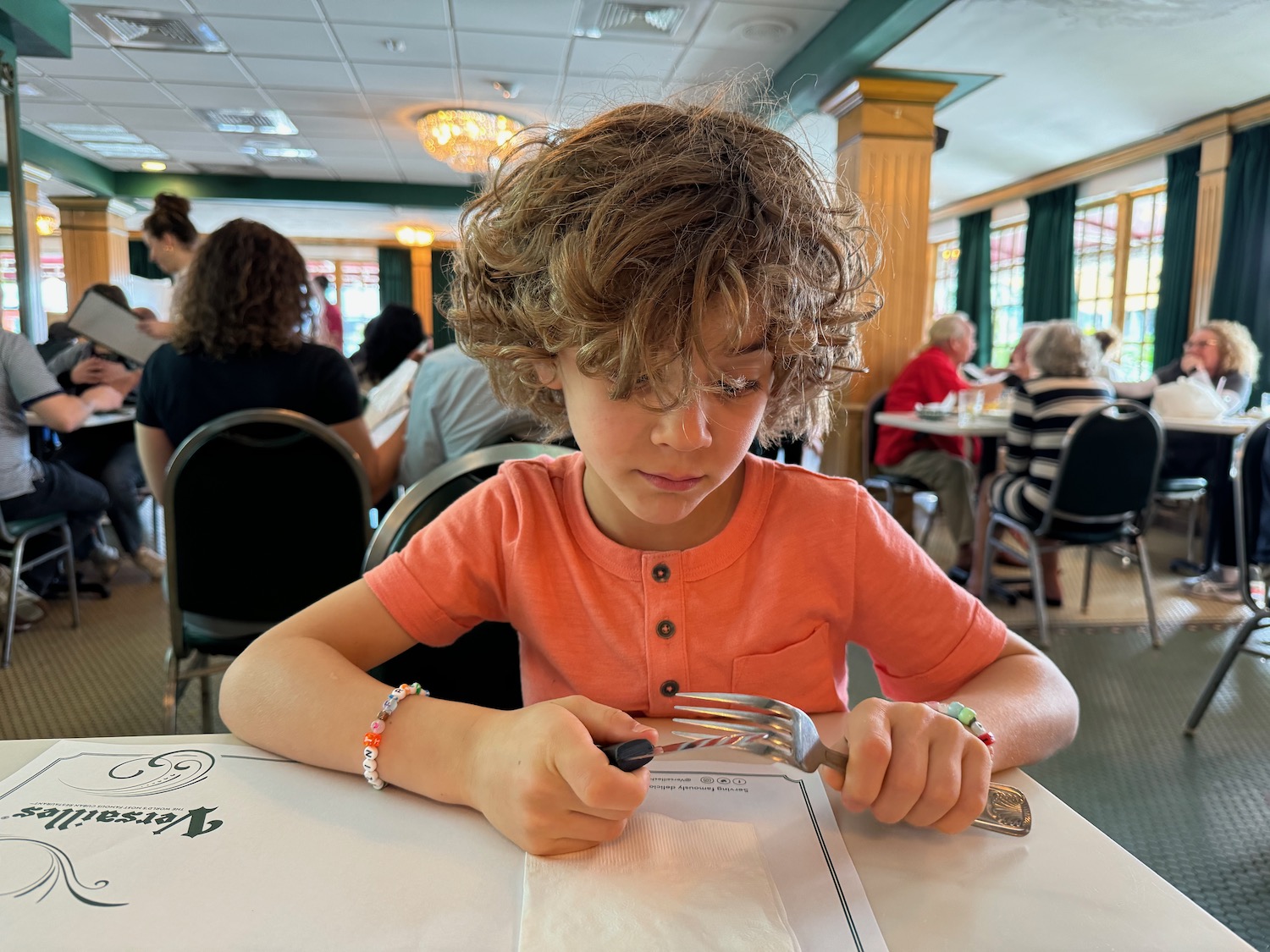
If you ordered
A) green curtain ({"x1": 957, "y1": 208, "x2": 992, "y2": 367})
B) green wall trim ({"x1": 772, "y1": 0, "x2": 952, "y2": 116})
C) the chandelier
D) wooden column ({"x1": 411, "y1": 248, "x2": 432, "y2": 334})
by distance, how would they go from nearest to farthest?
green wall trim ({"x1": 772, "y1": 0, "x2": 952, "y2": 116}) < the chandelier < green curtain ({"x1": 957, "y1": 208, "x2": 992, "y2": 367}) < wooden column ({"x1": 411, "y1": 248, "x2": 432, "y2": 334})

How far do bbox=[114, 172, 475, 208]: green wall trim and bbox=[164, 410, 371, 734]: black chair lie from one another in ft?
24.9

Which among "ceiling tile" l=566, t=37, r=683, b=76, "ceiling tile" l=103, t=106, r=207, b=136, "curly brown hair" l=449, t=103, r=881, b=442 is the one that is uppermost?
"ceiling tile" l=103, t=106, r=207, b=136

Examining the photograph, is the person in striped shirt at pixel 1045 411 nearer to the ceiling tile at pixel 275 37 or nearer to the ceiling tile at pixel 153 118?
the ceiling tile at pixel 275 37

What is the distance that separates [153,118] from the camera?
661 centimetres

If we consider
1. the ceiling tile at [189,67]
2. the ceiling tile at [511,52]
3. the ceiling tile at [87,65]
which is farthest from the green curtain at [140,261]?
the ceiling tile at [511,52]

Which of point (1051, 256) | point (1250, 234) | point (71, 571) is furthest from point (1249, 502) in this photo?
point (1051, 256)

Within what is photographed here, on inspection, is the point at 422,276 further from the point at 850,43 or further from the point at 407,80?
the point at 850,43

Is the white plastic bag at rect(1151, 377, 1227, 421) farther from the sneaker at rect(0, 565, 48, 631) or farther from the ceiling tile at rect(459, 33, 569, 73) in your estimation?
the sneaker at rect(0, 565, 48, 631)

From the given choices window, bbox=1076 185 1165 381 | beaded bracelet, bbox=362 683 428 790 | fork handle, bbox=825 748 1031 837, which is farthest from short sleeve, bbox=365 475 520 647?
window, bbox=1076 185 1165 381

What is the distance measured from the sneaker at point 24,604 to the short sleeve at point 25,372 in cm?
65

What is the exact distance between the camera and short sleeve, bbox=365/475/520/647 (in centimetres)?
80

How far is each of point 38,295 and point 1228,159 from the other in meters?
8.18

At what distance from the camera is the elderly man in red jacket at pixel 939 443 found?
395 cm

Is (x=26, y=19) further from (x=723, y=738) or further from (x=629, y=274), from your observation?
(x=723, y=738)
